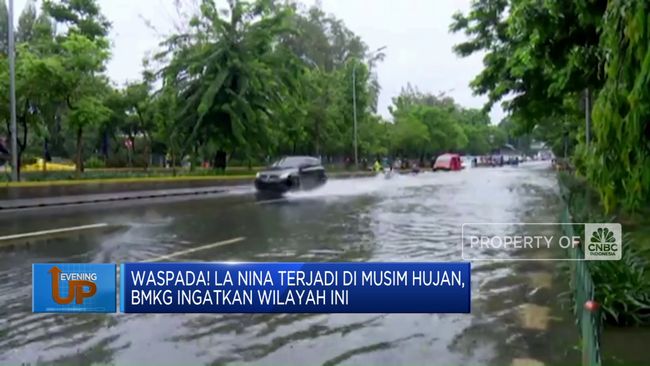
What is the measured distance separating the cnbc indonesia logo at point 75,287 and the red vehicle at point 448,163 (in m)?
34.8

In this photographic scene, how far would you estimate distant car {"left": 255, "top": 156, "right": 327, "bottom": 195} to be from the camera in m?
22.4

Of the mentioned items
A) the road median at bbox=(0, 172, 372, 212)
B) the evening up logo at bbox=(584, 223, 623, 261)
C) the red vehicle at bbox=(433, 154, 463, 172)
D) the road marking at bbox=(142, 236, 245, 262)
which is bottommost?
the road marking at bbox=(142, 236, 245, 262)

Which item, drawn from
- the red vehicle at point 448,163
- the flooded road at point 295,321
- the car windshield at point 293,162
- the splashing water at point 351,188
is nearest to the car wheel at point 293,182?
the splashing water at point 351,188

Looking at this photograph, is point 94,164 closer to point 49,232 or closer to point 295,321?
point 49,232

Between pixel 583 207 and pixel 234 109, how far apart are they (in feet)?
68.9

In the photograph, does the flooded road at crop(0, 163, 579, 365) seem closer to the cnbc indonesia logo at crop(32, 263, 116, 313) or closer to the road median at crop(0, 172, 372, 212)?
the cnbc indonesia logo at crop(32, 263, 116, 313)

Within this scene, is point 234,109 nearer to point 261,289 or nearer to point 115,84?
point 115,84

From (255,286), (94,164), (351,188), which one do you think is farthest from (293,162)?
(94,164)

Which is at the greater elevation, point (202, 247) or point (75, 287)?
point (75, 287)

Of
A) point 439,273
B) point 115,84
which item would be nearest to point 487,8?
point 439,273

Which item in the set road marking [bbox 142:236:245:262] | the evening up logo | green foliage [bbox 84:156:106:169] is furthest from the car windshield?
green foliage [bbox 84:156:106:169]

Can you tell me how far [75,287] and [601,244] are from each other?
4470 millimetres

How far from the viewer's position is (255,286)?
15.0ft

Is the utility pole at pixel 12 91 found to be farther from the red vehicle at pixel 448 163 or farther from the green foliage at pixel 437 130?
the red vehicle at pixel 448 163
